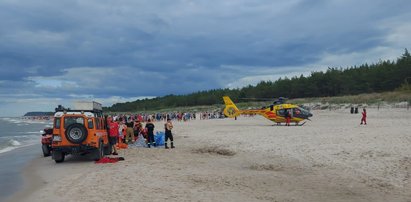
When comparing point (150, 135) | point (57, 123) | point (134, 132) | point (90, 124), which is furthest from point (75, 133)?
point (134, 132)

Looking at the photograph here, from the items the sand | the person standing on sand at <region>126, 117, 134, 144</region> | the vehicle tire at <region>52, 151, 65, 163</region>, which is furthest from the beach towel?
the vehicle tire at <region>52, 151, 65, 163</region>

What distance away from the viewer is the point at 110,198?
8.54 metres

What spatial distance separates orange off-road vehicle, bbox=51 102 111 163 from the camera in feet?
48.0

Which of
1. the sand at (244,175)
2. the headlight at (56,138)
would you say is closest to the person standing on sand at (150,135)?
the sand at (244,175)

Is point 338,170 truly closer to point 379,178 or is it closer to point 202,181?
point 379,178

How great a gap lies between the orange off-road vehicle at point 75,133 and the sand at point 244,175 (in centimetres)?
61

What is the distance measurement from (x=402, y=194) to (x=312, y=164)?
412 centimetres

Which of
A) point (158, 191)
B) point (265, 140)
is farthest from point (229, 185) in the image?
point (265, 140)

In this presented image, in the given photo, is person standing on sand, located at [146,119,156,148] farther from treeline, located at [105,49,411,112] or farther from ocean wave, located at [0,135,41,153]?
treeline, located at [105,49,411,112]

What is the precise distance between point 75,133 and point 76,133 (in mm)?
33

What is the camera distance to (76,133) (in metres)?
14.7

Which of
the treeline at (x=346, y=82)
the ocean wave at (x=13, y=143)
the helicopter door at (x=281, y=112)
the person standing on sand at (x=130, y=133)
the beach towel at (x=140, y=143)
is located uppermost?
the treeline at (x=346, y=82)

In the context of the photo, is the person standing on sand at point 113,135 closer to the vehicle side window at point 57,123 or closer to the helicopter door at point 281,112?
the vehicle side window at point 57,123

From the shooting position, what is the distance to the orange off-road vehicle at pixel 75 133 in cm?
1462
